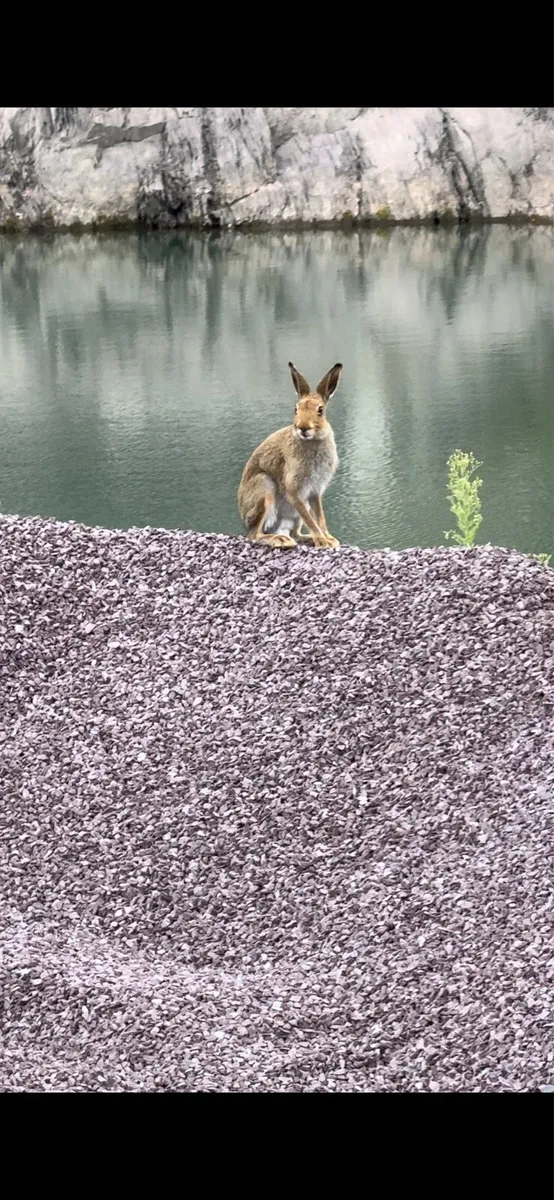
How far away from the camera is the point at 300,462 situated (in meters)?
4.66

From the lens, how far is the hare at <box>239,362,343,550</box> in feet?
15.2

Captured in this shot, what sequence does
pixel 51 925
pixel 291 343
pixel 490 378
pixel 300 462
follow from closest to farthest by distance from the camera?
pixel 51 925
pixel 300 462
pixel 490 378
pixel 291 343

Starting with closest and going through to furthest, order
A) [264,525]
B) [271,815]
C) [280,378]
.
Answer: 1. [271,815]
2. [264,525]
3. [280,378]

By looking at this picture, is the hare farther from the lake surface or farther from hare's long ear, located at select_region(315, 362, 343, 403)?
the lake surface

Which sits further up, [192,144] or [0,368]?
[192,144]

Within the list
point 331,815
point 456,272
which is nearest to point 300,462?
point 331,815

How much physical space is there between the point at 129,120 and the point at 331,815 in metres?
11.9

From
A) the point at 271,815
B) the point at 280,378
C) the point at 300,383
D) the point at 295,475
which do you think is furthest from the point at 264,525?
the point at 280,378

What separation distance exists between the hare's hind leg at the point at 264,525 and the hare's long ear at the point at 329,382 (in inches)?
16.6

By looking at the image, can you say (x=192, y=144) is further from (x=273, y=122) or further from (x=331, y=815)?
(x=331, y=815)

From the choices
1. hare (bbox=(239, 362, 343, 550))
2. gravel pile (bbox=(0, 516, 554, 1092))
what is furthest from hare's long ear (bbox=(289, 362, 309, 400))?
gravel pile (bbox=(0, 516, 554, 1092))

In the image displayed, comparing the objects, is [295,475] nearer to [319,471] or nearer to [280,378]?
[319,471]

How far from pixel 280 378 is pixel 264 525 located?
4.18m

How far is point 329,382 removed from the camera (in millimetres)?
4641
